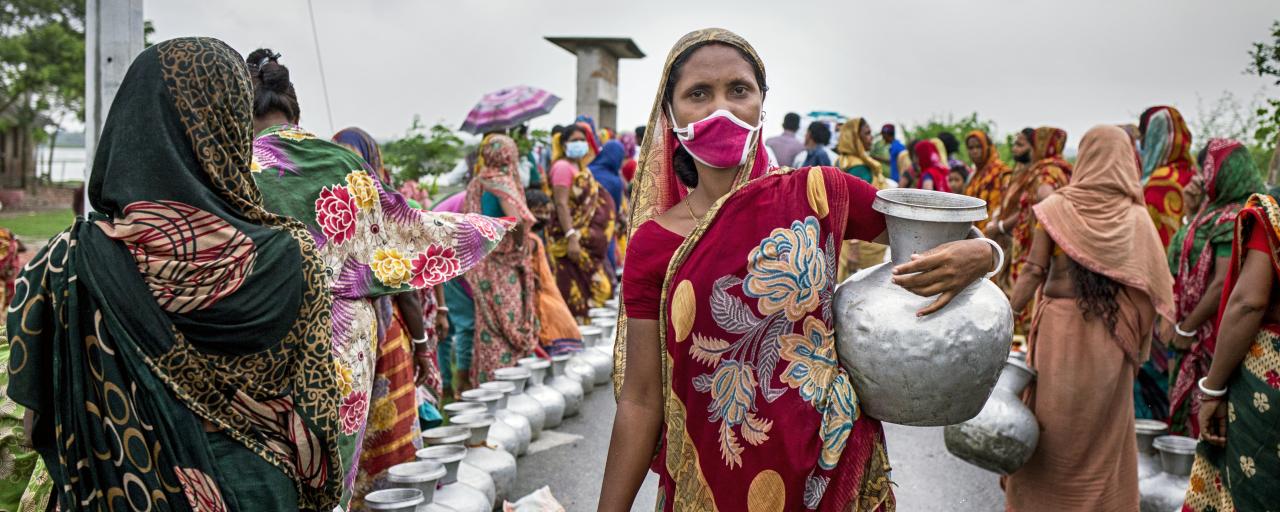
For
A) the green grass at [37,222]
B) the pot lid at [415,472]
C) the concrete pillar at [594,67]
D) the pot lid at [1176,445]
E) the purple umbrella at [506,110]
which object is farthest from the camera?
the green grass at [37,222]

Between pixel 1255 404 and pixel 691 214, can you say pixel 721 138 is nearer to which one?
pixel 691 214

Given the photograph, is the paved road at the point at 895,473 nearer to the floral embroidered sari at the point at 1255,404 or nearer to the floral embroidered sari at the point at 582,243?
the floral embroidered sari at the point at 1255,404

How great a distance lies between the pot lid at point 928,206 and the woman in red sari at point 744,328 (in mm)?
61

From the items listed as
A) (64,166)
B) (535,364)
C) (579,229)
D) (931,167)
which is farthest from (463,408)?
(64,166)

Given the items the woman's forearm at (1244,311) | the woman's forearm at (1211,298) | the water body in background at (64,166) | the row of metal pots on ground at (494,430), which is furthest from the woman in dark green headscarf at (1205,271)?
the water body in background at (64,166)

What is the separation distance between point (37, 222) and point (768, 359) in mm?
22194

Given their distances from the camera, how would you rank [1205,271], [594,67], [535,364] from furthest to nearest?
[594,67] → [535,364] → [1205,271]

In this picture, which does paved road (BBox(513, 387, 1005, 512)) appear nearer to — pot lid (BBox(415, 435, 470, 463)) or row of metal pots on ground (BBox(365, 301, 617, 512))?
row of metal pots on ground (BBox(365, 301, 617, 512))

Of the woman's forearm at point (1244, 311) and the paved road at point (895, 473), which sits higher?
the woman's forearm at point (1244, 311)

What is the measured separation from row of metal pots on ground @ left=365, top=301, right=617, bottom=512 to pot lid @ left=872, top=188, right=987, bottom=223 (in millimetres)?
2332

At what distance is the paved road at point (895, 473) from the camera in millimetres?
5059

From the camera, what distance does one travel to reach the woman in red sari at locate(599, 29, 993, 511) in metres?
1.84

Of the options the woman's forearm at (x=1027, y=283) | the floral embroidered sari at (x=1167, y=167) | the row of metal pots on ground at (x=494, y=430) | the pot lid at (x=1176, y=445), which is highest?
the floral embroidered sari at (x=1167, y=167)

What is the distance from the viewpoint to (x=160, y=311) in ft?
6.79
